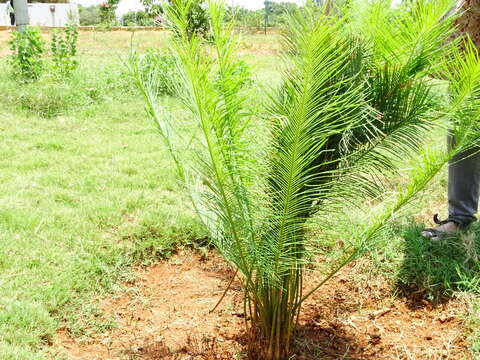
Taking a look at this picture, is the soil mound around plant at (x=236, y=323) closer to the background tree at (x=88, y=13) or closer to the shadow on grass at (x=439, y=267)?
the shadow on grass at (x=439, y=267)

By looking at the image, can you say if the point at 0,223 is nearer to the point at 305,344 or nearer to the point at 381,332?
the point at 305,344

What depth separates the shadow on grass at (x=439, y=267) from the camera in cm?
264

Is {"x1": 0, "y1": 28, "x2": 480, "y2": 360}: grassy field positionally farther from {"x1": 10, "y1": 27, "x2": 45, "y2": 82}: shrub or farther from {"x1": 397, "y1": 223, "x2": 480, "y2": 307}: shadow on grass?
{"x1": 10, "y1": 27, "x2": 45, "y2": 82}: shrub

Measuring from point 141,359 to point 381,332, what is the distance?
1.18 meters

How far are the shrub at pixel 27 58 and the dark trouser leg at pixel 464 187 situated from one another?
5.62 meters

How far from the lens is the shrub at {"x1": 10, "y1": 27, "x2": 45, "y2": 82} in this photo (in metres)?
6.62

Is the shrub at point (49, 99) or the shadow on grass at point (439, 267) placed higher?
the shrub at point (49, 99)

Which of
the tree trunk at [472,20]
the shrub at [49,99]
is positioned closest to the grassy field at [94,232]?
the shrub at [49,99]

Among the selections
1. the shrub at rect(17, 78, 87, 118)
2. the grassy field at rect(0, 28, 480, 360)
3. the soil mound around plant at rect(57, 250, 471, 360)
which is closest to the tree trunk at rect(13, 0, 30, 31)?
the shrub at rect(17, 78, 87, 118)

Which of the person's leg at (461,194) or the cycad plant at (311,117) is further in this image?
the person's leg at (461,194)

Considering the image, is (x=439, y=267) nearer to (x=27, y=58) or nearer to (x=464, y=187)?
(x=464, y=187)

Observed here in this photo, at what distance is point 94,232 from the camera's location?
3049 mm

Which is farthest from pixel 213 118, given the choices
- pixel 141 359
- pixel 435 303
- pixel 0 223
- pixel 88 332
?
pixel 0 223

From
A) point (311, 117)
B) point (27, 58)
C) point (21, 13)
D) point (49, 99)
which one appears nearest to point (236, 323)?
point (311, 117)
